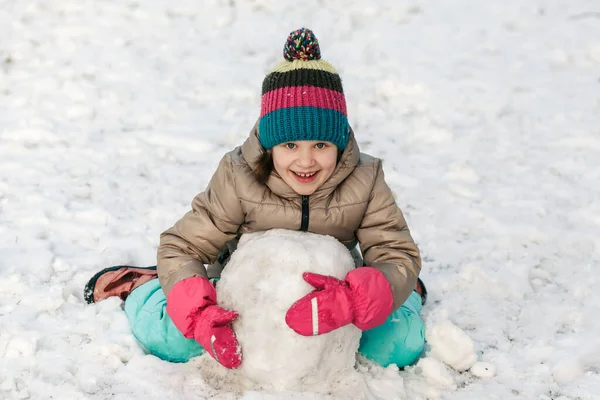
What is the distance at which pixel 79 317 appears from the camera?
296 centimetres

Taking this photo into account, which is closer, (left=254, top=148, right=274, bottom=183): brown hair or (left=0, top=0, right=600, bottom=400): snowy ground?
(left=254, top=148, right=274, bottom=183): brown hair

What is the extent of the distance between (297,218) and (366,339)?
0.59 m

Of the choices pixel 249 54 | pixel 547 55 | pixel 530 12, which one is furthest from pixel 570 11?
pixel 249 54

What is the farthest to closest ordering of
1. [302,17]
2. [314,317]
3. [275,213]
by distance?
[302,17] < [275,213] < [314,317]

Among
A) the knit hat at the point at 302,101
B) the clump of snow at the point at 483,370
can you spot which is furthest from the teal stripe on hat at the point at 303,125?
the clump of snow at the point at 483,370

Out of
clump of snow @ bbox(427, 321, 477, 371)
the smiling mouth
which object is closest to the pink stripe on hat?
the smiling mouth

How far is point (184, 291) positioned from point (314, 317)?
21.9 inches

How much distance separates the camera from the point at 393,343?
110 inches

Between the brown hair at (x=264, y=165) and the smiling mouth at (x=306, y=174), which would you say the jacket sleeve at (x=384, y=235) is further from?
the brown hair at (x=264, y=165)

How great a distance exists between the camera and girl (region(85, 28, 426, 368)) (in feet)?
8.20

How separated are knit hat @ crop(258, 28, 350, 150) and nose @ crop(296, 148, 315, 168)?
6 cm

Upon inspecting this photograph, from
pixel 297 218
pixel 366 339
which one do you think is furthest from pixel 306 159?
pixel 366 339

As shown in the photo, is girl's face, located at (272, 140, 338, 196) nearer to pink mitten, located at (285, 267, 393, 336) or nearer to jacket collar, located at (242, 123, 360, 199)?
jacket collar, located at (242, 123, 360, 199)

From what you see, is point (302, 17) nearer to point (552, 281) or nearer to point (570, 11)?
point (570, 11)
